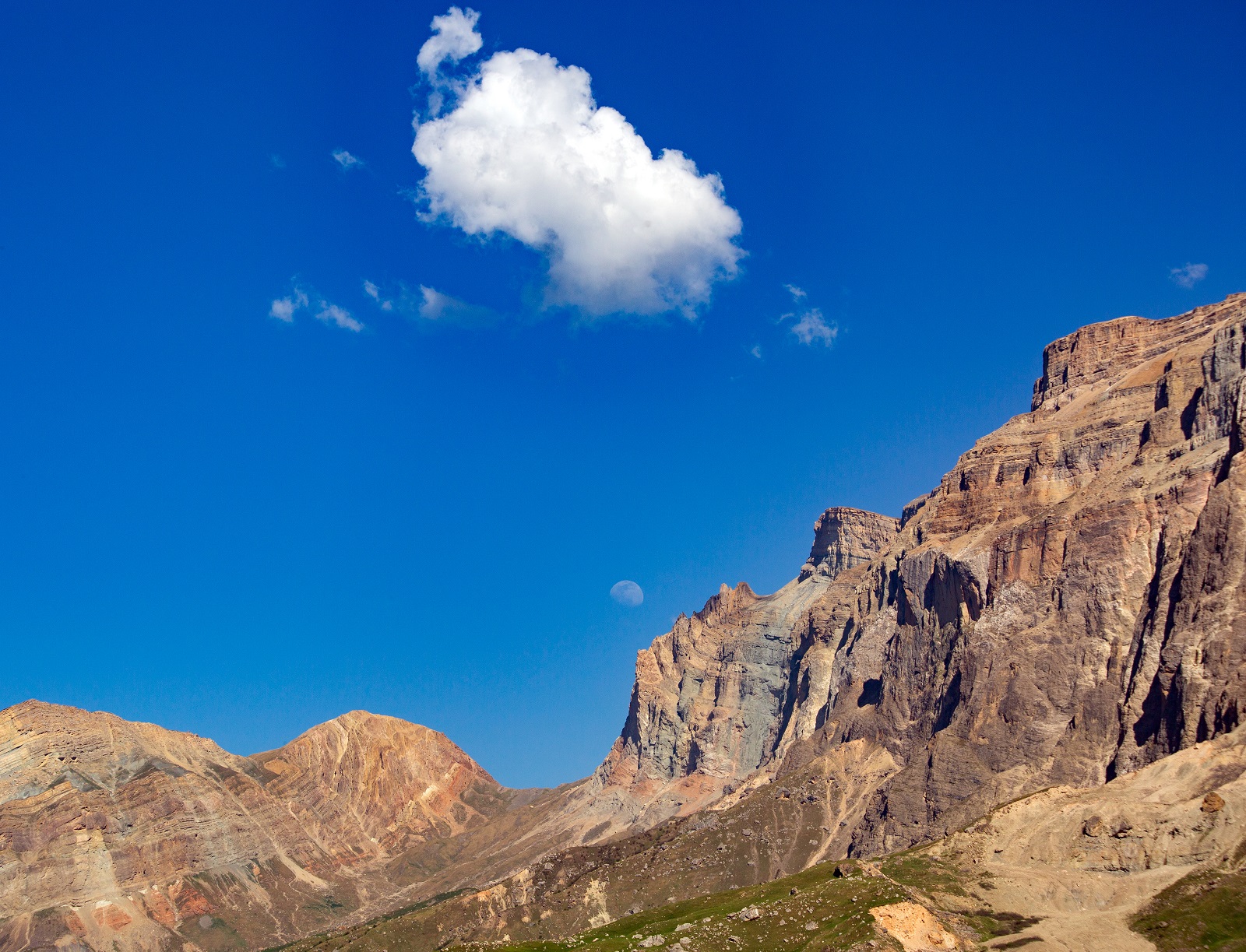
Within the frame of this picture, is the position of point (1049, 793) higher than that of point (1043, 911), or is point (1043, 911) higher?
point (1049, 793)

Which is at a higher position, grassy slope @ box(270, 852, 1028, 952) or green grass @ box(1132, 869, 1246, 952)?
grassy slope @ box(270, 852, 1028, 952)

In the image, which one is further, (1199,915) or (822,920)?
(822,920)

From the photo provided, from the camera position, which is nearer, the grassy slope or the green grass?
the green grass

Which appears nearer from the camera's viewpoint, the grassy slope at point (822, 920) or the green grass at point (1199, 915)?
the green grass at point (1199, 915)

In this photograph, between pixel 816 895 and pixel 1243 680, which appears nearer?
pixel 816 895

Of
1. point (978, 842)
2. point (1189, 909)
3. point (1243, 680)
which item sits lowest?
point (1189, 909)

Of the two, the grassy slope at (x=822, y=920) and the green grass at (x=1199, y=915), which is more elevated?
the grassy slope at (x=822, y=920)

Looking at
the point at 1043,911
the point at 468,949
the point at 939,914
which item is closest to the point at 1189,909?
the point at 1043,911

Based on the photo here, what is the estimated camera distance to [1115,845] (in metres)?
161

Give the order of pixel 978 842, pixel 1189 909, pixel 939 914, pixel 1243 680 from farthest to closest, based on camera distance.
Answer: pixel 1243 680, pixel 978 842, pixel 939 914, pixel 1189 909

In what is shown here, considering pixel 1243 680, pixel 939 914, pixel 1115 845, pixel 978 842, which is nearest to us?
pixel 939 914

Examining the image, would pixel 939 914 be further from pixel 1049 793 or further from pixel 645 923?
pixel 645 923

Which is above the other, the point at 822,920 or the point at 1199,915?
the point at 822,920

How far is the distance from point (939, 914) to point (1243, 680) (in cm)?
7570
